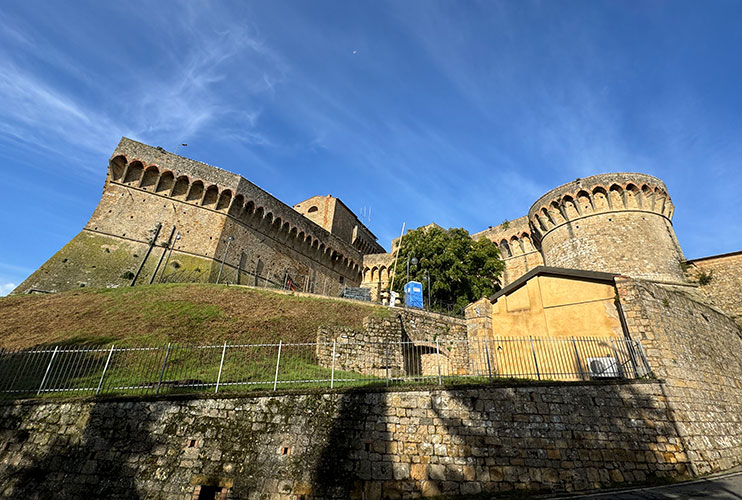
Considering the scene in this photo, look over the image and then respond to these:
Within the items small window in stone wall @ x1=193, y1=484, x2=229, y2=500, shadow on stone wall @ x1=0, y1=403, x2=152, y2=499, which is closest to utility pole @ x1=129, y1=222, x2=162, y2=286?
shadow on stone wall @ x1=0, y1=403, x2=152, y2=499

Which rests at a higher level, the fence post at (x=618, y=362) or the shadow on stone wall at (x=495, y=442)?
the fence post at (x=618, y=362)

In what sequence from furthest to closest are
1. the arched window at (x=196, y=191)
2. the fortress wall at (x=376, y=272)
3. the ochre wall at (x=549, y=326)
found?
1. the fortress wall at (x=376, y=272)
2. the arched window at (x=196, y=191)
3. the ochre wall at (x=549, y=326)

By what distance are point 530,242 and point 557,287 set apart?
2227 cm

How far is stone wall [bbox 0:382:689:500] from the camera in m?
7.07

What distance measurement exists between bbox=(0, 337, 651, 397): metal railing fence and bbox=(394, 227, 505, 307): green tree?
13.4 meters

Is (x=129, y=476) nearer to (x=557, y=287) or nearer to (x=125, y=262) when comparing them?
(x=557, y=287)

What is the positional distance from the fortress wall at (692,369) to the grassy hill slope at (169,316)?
37.7ft

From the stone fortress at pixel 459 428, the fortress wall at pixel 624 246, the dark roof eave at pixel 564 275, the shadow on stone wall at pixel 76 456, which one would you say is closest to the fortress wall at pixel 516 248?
the fortress wall at pixel 624 246

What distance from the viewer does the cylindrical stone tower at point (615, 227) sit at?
2319 centimetres

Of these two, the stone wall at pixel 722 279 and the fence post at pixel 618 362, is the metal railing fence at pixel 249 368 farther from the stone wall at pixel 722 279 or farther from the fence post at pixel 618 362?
the stone wall at pixel 722 279

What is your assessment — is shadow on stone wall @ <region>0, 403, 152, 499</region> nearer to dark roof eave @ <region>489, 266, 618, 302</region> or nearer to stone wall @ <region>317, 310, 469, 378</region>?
stone wall @ <region>317, 310, 469, 378</region>

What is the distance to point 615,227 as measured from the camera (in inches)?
971

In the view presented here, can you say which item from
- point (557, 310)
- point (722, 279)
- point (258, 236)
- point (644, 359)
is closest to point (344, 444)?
point (644, 359)

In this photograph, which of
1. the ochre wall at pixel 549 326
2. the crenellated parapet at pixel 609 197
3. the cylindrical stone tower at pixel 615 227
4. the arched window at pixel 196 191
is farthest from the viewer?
the arched window at pixel 196 191
